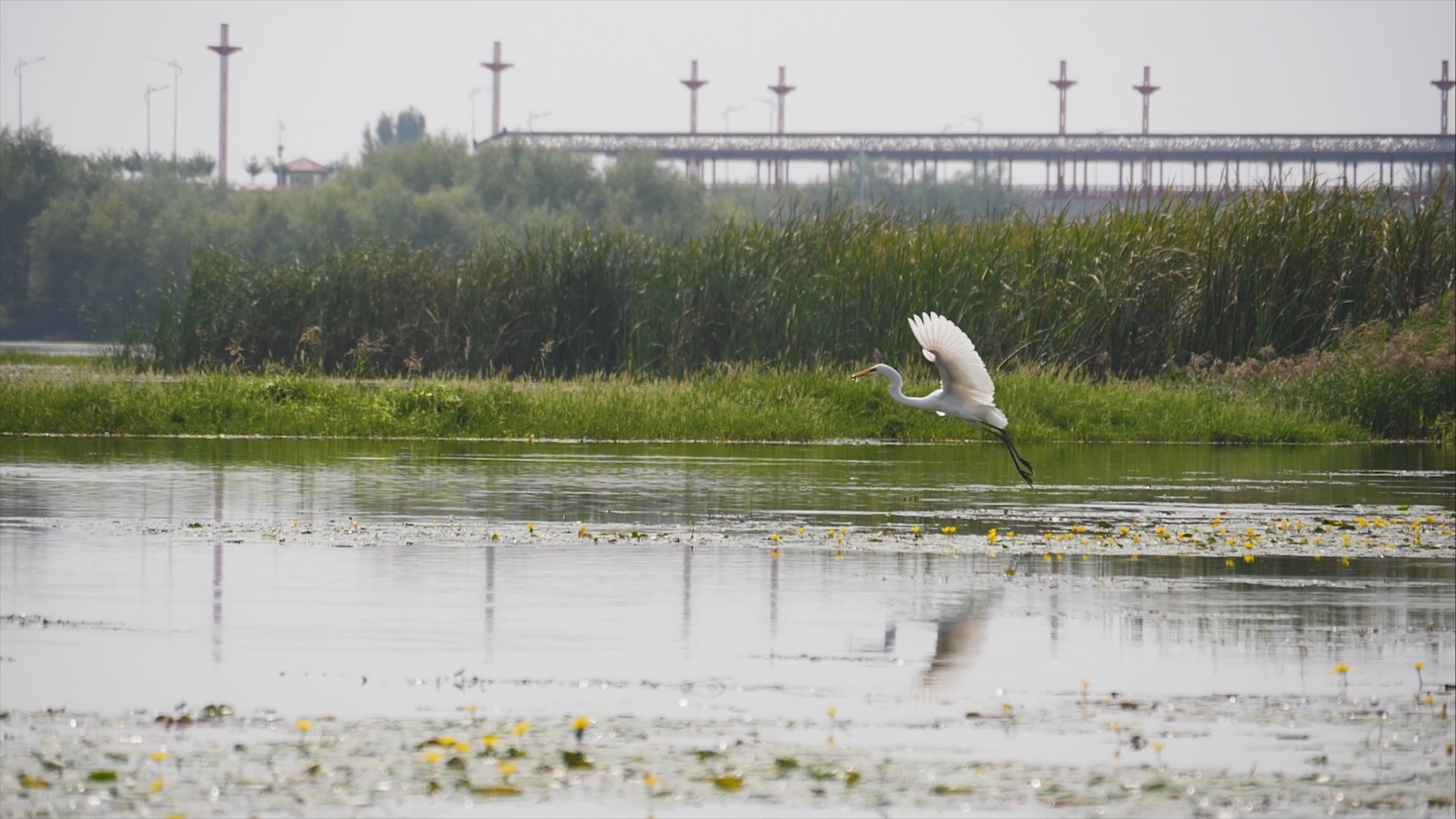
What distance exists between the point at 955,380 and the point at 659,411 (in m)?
8.68

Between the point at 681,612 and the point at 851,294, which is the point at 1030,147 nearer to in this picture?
the point at 851,294

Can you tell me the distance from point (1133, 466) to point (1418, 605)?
11234mm

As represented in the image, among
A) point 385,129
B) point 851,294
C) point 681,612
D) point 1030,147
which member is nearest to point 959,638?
point 681,612

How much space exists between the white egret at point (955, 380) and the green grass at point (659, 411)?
743 cm

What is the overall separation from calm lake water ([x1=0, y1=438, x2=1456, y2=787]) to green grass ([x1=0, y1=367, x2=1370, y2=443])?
7.08 m

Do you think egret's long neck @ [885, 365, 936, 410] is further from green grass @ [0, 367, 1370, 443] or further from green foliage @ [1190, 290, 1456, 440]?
green foliage @ [1190, 290, 1456, 440]

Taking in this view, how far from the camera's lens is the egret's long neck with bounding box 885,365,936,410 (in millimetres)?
18062

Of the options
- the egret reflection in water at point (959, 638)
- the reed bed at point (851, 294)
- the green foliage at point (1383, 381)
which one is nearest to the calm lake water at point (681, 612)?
the egret reflection in water at point (959, 638)

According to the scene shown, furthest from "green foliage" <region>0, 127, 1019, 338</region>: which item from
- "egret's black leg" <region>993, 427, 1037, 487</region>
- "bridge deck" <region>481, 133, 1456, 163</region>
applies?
"egret's black leg" <region>993, 427, 1037, 487</region>

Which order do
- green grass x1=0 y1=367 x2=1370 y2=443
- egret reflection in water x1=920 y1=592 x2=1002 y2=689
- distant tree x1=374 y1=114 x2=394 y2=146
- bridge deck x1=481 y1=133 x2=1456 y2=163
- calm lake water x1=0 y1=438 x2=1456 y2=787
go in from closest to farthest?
calm lake water x1=0 y1=438 x2=1456 y2=787 → egret reflection in water x1=920 y1=592 x2=1002 y2=689 → green grass x1=0 y1=367 x2=1370 y2=443 → bridge deck x1=481 y1=133 x2=1456 y2=163 → distant tree x1=374 y1=114 x2=394 y2=146

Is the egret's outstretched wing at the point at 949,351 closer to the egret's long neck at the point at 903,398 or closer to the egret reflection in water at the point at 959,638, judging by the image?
the egret's long neck at the point at 903,398

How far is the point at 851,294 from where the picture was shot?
30906 millimetres

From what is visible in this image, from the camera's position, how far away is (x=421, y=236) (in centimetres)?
7962

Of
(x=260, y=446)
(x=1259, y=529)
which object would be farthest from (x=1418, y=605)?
(x=260, y=446)
